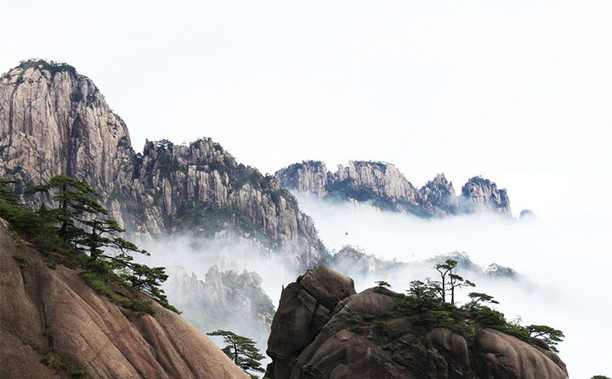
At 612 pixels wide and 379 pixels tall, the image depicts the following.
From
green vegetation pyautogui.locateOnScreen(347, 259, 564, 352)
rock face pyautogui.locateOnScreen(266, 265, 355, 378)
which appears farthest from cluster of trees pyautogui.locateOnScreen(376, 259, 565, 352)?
rock face pyautogui.locateOnScreen(266, 265, 355, 378)

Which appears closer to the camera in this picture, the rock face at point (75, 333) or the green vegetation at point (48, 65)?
the rock face at point (75, 333)

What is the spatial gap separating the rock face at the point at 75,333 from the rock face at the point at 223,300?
138 m

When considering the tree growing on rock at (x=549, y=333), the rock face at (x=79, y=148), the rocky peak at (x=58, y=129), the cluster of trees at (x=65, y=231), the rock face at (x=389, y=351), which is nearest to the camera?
the cluster of trees at (x=65, y=231)

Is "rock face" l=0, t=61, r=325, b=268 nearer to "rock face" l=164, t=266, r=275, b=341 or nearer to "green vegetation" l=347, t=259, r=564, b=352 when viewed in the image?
"rock face" l=164, t=266, r=275, b=341

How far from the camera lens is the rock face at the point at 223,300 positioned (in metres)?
164

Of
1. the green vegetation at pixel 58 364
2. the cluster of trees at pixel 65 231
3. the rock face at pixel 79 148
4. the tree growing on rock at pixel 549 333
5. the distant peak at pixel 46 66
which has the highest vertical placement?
the distant peak at pixel 46 66

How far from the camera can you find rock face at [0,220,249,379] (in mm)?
19422

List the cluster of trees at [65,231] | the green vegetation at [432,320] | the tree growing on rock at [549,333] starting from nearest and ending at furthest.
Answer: the cluster of trees at [65,231] < the green vegetation at [432,320] < the tree growing on rock at [549,333]

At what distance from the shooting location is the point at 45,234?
2480 centimetres

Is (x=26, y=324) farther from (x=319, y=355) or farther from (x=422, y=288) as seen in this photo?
(x=422, y=288)

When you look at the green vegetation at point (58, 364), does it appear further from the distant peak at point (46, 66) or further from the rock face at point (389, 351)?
the distant peak at point (46, 66)

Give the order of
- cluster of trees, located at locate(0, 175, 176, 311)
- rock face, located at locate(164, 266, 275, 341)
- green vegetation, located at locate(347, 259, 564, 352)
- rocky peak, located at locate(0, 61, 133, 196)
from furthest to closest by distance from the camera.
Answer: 1. rock face, located at locate(164, 266, 275, 341)
2. rocky peak, located at locate(0, 61, 133, 196)
3. green vegetation, located at locate(347, 259, 564, 352)
4. cluster of trees, located at locate(0, 175, 176, 311)

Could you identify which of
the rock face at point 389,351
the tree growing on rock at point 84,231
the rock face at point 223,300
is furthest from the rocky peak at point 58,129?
the tree growing on rock at point 84,231

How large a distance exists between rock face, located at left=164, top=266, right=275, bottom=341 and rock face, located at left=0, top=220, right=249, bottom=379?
13819cm
